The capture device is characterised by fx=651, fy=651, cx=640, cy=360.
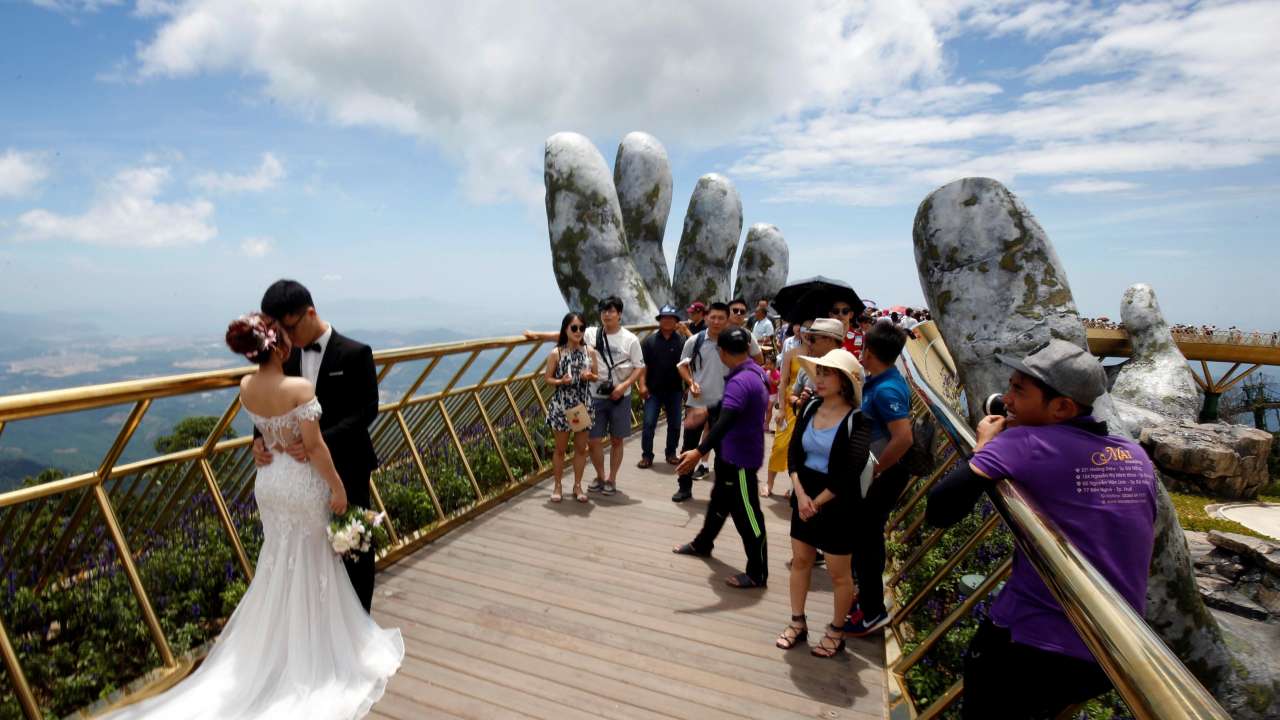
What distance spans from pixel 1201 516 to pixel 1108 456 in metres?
16.7

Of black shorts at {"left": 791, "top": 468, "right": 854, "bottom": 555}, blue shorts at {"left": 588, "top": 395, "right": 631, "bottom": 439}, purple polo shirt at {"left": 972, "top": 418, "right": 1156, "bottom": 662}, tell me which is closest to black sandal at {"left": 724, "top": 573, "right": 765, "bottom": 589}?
black shorts at {"left": 791, "top": 468, "right": 854, "bottom": 555}

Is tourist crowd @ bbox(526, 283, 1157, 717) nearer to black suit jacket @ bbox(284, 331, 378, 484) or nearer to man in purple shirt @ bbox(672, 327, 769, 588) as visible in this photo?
man in purple shirt @ bbox(672, 327, 769, 588)

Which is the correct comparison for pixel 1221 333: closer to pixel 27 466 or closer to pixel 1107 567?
pixel 1107 567

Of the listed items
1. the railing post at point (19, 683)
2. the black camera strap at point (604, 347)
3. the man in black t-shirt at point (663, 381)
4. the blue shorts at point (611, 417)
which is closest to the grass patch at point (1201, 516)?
the man in black t-shirt at point (663, 381)

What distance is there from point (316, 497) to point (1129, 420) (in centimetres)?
2176

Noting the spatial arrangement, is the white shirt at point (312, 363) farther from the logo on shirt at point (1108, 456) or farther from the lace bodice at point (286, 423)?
the logo on shirt at point (1108, 456)

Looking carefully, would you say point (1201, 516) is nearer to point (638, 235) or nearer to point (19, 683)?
point (638, 235)

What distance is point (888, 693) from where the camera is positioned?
3168 mm

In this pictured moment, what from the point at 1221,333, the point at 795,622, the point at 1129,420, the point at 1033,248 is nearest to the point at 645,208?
the point at 1129,420

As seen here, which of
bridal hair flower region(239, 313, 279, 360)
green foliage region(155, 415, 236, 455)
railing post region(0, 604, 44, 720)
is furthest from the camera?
green foliage region(155, 415, 236, 455)

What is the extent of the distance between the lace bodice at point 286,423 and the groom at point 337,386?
0.19ft

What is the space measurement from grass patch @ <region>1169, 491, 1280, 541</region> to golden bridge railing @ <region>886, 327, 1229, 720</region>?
33.7ft

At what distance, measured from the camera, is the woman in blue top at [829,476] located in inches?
129

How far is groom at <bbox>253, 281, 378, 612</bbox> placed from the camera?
289cm
